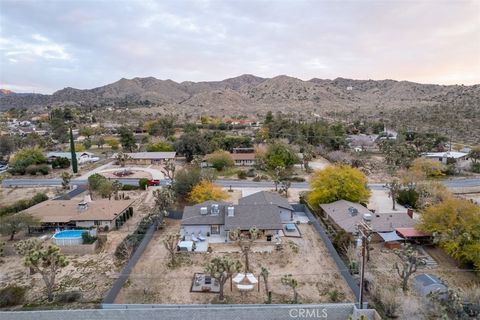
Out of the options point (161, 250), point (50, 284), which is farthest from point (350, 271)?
point (50, 284)

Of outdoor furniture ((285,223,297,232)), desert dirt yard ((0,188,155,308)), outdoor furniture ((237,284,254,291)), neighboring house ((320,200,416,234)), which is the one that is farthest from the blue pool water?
neighboring house ((320,200,416,234))

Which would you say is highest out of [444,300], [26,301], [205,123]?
[205,123]

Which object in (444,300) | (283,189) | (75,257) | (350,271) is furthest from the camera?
(283,189)

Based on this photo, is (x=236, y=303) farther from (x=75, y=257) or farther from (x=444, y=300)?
(x=75, y=257)

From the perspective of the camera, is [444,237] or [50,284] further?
[444,237]

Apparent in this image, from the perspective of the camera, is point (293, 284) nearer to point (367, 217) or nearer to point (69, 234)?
point (367, 217)

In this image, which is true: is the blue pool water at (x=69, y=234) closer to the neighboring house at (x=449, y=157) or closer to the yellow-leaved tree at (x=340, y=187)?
the yellow-leaved tree at (x=340, y=187)
